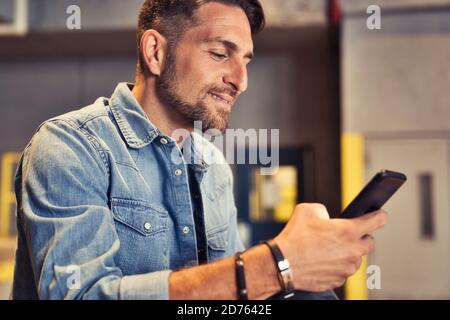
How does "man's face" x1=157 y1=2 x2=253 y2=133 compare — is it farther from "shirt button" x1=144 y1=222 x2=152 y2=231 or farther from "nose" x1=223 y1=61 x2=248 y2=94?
"shirt button" x1=144 y1=222 x2=152 y2=231

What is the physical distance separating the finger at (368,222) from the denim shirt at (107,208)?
22 cm

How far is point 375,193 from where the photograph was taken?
58 centimetres

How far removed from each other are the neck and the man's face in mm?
21

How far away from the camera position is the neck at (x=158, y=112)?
2.62ft

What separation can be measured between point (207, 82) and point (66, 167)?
0.81 feet

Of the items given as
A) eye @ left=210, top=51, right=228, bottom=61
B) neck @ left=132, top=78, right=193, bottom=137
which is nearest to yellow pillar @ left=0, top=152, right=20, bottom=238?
neck @ left=132, top=78, right=193, bottom=137

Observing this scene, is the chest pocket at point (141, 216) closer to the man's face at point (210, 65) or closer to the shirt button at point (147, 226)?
the shirt button at point (147, 226)

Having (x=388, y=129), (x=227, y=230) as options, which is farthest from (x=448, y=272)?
(x=227, y=230)

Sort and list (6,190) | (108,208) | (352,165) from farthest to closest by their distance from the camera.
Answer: (6,190) → (352,165) → (108,208)

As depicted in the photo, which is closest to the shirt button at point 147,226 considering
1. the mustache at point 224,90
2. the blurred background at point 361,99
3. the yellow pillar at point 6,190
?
the mustache at point 224,90

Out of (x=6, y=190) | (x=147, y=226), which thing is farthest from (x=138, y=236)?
(x=6, y=190)

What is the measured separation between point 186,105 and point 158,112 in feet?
0.18

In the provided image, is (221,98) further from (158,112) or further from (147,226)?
(147,226)

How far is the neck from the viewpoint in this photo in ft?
2.62
